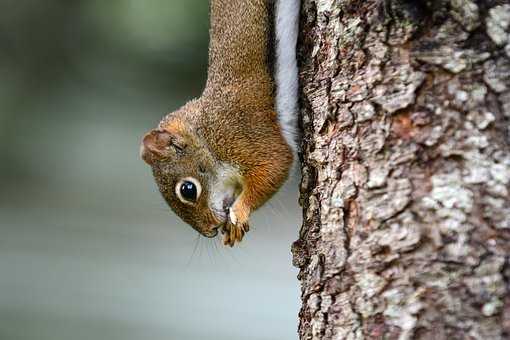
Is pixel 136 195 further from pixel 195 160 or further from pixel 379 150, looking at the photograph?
pixel 379 150

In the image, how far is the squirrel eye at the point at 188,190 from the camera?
9.37 feet

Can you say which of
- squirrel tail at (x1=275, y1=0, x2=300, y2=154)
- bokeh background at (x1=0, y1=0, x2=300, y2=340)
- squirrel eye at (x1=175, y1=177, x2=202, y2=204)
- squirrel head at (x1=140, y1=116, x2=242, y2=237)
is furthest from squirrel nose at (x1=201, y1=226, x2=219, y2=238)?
bokeh background at (x1=0, y1=0, x2=300, y2=340)

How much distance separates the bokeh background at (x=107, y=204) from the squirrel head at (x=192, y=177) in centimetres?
217

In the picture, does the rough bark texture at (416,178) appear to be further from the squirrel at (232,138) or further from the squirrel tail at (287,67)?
the squirrel at (232,138)

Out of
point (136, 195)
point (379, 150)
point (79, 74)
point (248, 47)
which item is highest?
point (79, 74)

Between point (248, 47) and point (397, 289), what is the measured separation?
4.50 feet

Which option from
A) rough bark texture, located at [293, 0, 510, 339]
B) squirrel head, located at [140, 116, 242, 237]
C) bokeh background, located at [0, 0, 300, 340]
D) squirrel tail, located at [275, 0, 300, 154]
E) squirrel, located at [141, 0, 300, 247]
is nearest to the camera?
rough bark texture, located at [293, 0, 510, 339]

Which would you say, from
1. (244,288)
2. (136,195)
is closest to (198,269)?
(244,288)

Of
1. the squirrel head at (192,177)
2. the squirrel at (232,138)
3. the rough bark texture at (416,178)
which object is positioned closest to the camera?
the rough bark texture at (416,178)

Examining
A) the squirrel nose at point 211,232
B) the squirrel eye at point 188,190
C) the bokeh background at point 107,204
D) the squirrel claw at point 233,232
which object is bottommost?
the squirrel claw at point 233,232

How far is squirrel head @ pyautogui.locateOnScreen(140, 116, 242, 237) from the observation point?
2.85m

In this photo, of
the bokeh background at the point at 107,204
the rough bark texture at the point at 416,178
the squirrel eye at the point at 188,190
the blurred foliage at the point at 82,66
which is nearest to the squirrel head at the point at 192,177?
the squirrel eye at the point at 188,190

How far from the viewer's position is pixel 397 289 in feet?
5.47

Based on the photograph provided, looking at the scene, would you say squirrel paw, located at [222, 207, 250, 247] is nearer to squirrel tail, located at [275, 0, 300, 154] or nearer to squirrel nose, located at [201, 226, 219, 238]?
squirrel nose, located at [201, 226, 219, 238]
